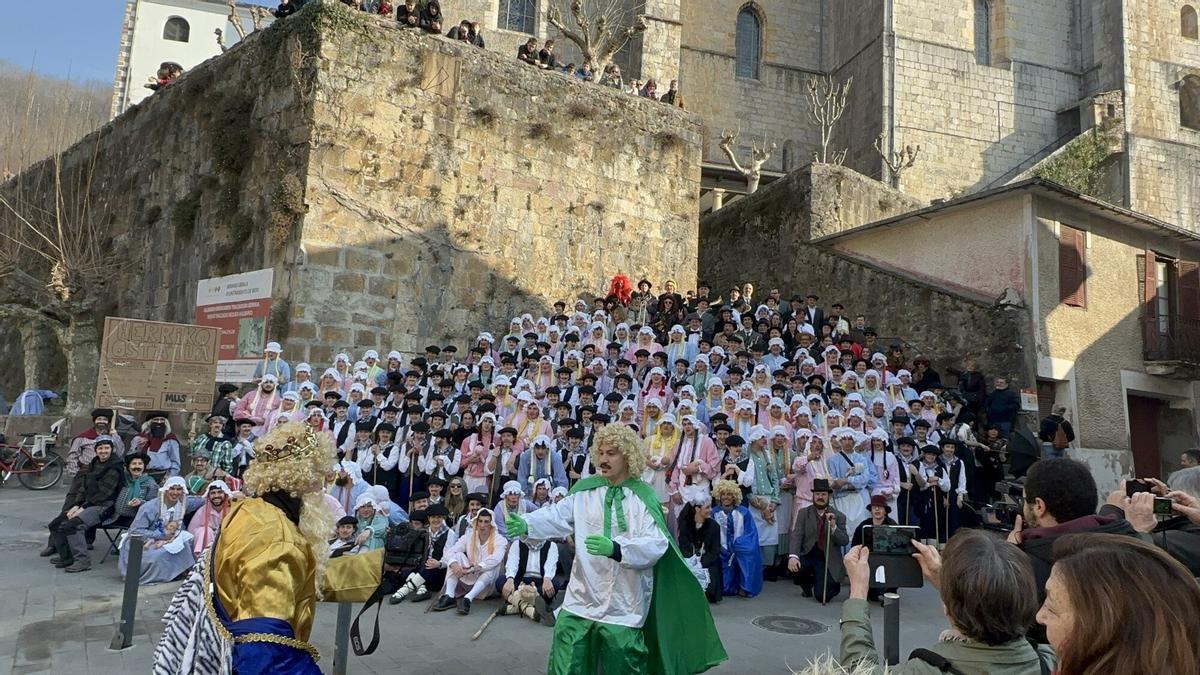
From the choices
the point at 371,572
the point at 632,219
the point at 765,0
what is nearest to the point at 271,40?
the point at 632,219

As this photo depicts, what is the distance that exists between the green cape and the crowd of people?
0.45 m

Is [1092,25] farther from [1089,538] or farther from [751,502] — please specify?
[1089,538]

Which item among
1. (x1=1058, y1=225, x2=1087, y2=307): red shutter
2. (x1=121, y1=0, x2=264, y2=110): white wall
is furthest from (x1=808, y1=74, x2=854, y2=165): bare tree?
(x1=121, y1=0, x2=264, y2=110): white wall

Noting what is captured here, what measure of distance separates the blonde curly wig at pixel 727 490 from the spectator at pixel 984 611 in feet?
21.4

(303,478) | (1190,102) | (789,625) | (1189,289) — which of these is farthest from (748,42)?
(303,478)

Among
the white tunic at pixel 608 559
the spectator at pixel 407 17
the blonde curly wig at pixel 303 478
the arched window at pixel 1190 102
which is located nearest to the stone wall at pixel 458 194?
the spectator at pixel 407 17

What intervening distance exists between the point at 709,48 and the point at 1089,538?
33.3m

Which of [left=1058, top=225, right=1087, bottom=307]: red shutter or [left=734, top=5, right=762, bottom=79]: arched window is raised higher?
[left=734, top=5, right=762, bottom=79]: arched window

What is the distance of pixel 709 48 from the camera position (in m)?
32.8

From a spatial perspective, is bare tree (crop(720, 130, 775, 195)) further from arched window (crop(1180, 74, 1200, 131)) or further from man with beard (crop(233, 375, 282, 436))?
man with beard (crop(233, 375, 282, 436))

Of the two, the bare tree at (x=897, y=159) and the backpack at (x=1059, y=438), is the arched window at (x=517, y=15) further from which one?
the backpack at (x=1059, y=438)

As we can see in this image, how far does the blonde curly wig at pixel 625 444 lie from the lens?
430 centimetres

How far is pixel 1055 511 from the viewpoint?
10.1ft

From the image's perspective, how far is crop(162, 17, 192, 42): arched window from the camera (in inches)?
1779
